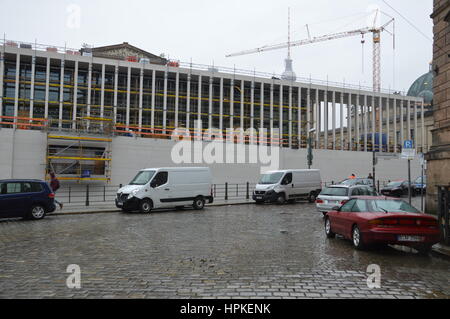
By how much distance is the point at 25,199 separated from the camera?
14.7 meters

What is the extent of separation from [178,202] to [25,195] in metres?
6.81

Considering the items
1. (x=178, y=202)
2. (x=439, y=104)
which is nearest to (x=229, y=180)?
(x=178, y=202)

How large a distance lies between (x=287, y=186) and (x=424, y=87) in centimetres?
6450

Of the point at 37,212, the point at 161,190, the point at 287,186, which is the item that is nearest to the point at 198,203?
the point at 161,190

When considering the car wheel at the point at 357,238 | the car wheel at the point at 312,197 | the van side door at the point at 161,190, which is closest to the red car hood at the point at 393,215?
the car wheel at the point at 357,238

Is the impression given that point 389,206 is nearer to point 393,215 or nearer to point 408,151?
point 393,215

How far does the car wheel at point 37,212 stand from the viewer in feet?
48.9

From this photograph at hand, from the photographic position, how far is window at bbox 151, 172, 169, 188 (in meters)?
18.5

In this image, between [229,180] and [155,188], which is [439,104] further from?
[229,180]

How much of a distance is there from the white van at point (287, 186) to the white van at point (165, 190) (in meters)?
4.20

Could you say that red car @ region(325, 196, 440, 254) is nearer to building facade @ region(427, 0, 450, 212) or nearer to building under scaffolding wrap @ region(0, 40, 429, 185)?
building facade @ region(427, 0, 450, 212)

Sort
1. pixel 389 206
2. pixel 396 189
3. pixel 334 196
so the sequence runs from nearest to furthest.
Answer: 1. pixel 389 206
2. pixel 334 196
3. pixel 396 189

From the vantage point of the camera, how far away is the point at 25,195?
1481 centimetres
